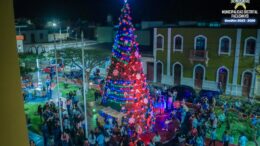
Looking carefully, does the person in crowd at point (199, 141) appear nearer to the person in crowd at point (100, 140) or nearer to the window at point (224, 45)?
the person in crowd at point (100, 140)

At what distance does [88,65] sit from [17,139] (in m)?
12.4

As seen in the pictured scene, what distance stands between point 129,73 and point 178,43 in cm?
565

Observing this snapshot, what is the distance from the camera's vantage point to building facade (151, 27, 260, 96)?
11008 mm

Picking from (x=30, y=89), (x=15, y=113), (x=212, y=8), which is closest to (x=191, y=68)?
(x=212, y=8)

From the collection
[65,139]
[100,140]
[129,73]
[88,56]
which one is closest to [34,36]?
[88,56]

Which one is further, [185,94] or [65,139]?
[185,94]

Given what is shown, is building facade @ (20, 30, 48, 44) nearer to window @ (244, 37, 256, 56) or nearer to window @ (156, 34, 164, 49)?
window @ (156, 34, 164, 49)

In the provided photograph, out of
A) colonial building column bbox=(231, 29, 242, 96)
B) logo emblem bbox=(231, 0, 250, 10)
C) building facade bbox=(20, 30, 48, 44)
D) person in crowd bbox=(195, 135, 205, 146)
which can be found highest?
logo emblem bbox=(231, 0, 250, 10)

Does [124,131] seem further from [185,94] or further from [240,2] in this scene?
[240,2]

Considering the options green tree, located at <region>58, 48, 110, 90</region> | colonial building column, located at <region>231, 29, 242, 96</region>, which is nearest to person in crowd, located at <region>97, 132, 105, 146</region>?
green tree, located at <region>58, 48, 110, 90</region>

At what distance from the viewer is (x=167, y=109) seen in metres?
9.07

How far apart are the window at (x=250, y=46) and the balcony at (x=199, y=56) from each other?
172 cm

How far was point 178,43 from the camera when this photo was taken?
12820 mm

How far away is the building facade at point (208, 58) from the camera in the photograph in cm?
1101
